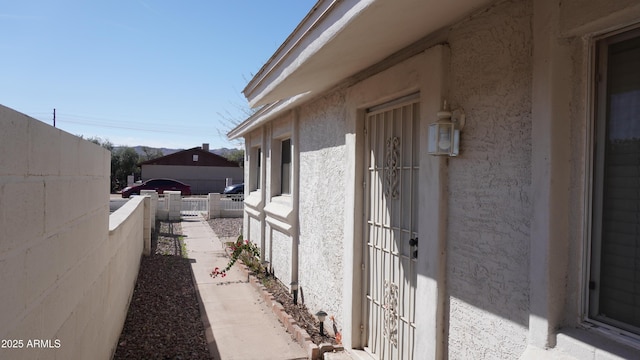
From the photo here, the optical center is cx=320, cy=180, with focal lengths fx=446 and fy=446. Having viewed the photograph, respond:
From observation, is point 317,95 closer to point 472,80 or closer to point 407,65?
point 407,65

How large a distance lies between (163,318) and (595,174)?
5550 millimetres

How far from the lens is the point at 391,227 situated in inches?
157

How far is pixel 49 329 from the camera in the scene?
207cm

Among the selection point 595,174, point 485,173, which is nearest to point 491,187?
point 485,173

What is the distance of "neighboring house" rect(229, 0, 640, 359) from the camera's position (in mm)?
2086

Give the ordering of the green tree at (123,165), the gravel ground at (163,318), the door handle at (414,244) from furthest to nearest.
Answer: the green tree at (123,165) < the gravel ground at (163,318) < the door handle at (414,244)

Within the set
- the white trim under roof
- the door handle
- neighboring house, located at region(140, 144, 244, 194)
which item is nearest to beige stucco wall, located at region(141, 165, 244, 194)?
neighboring house, located at region(140, 144, 244, 194)

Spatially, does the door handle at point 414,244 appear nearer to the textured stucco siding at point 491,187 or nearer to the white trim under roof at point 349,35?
the textured stucco siding at point 491,187

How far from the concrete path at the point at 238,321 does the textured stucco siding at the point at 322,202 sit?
65cm

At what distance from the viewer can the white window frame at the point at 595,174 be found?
2123 mm

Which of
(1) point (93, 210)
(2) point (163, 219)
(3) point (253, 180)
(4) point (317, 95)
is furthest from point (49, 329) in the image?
(2) point (163, 219)

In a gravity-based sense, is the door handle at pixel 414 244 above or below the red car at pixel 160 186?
above

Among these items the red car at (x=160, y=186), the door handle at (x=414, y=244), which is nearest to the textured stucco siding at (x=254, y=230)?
the door handle at (x=414, y=244)

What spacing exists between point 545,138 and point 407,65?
5.16ft
